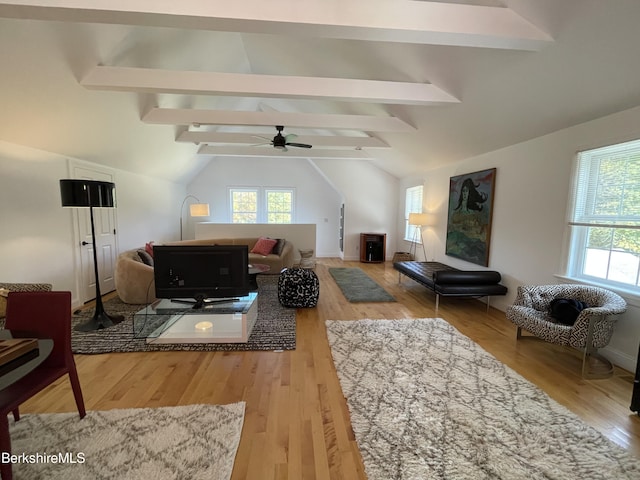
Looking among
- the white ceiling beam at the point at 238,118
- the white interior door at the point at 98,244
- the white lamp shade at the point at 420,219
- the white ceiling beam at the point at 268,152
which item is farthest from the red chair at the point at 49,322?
the white lamp shade at the point at 420,219

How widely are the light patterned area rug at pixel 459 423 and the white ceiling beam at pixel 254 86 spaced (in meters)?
2.72

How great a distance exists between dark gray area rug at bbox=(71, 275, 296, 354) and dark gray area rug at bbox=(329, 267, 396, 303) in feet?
4.12

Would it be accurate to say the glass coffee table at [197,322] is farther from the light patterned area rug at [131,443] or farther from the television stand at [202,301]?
the light patterned area rug at [131,443]

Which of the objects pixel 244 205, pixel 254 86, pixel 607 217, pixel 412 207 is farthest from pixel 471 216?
pixel 244 205

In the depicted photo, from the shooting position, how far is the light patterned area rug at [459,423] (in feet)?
4.94

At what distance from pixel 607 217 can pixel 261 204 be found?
735cm

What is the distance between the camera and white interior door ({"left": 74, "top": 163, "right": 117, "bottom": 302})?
3936 millimetres

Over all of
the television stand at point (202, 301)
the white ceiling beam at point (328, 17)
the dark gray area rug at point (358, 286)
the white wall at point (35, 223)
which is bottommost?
the dark gray area rug at point (358, 286)

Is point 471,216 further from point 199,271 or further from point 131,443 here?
point 131,443

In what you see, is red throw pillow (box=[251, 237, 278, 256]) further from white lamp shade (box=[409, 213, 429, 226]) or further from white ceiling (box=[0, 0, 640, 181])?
white lamp shade (box=[409, 213, 429, 226])

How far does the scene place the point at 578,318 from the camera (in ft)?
7.75

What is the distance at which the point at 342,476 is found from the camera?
1.46 meters

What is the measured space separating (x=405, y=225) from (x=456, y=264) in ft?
8.47

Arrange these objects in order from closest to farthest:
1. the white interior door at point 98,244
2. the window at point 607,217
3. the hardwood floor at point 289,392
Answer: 1. the hardwood floor at point 289,392
2. the window at point 607,217
3. the white interior door at point 98,244
